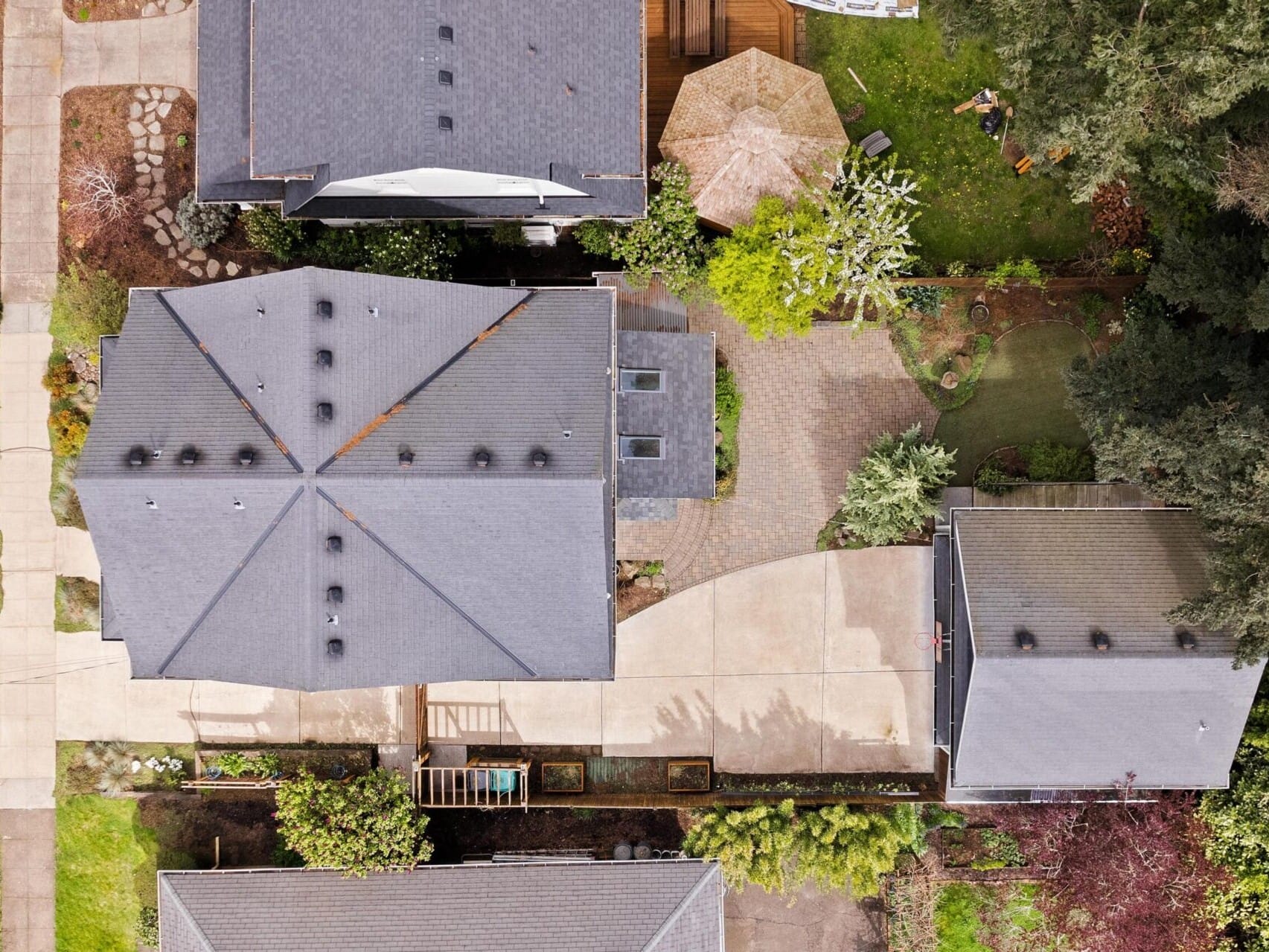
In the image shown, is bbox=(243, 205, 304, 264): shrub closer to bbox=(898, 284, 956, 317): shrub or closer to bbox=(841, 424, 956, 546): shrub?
bbox=(841, 424, 956, 546): shrub

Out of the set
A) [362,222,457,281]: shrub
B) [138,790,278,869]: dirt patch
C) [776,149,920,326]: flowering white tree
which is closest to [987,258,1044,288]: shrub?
[776,149,920,326]: flowering white tree

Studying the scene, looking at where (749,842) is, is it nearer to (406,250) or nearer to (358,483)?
(358,483)

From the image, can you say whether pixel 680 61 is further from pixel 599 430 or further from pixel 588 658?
pixel 588 658

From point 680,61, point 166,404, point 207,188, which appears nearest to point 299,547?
point 166,404

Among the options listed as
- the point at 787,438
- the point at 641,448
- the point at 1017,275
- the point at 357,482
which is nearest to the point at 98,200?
the point at 357,482

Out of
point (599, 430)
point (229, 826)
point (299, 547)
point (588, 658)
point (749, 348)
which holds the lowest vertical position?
point (229, 826)

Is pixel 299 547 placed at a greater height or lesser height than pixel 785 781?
greater

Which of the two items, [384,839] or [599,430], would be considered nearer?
[599,430]
